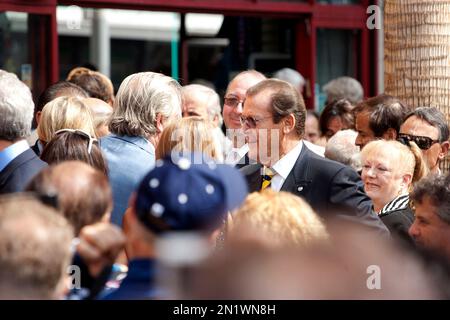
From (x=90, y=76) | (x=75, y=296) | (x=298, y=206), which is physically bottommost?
(x=75, y=296)

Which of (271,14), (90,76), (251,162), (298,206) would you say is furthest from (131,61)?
(298,206)

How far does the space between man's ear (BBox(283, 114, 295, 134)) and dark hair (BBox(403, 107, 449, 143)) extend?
1364 millimetres

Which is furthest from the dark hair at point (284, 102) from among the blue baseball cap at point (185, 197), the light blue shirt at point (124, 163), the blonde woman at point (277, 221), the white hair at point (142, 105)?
the blue baseball cap at point (185, 197)

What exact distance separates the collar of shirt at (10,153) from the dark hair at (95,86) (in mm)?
2518

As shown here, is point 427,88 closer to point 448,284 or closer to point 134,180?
point 134,180

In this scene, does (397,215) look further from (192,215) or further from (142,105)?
(192,215)

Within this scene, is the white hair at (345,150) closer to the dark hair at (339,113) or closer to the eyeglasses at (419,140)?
the eyeglasses at (419,140)

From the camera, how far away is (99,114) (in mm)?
6188

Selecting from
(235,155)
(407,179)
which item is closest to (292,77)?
(407,179)

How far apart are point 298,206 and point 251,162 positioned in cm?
197

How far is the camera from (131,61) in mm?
12352

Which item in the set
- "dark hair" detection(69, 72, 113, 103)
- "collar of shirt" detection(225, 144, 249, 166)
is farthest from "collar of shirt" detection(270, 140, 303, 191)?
"dark hair" detection(69, 72, 113, 103)

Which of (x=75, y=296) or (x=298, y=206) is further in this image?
(x=298, y=206)

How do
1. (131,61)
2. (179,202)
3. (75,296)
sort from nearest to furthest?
(179,202)
(75,296)
(131,61)
